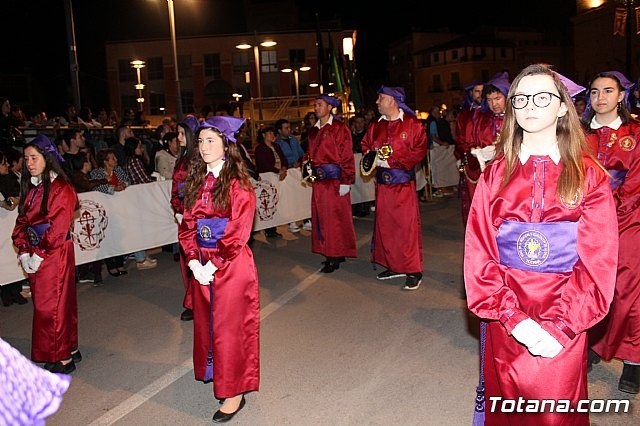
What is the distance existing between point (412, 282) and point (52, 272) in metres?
4.31

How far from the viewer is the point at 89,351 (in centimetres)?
652

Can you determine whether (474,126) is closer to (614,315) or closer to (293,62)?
(614,315)

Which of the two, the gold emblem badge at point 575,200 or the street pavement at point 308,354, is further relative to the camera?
the street pavement at point 308,354

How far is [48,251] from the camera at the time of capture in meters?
5.79

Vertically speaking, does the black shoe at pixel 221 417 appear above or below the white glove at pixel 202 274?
below

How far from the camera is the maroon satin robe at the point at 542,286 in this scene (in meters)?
2.98

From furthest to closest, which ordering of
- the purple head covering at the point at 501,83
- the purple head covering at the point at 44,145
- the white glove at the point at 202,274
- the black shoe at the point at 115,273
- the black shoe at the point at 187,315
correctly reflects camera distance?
the black shoe at the point at 115,273
the black shoe at the point at 187,315
the purple head covering at the point at 501,83
the purple head covering at the point at 44,145
the white glove at the point at 202,274

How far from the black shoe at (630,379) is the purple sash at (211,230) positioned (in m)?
3.21

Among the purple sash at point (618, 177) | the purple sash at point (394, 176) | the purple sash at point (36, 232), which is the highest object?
the purple sash at point (618, 177)

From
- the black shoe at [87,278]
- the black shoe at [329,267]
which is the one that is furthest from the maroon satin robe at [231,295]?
the black shoe at [87,278]

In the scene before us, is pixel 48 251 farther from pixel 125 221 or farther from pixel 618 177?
pixel 618 177

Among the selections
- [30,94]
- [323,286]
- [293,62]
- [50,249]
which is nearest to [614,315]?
[323,286]

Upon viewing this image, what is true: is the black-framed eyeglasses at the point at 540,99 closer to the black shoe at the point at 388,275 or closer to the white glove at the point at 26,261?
the white glove at the point at 26,261

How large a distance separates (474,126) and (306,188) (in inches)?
232
